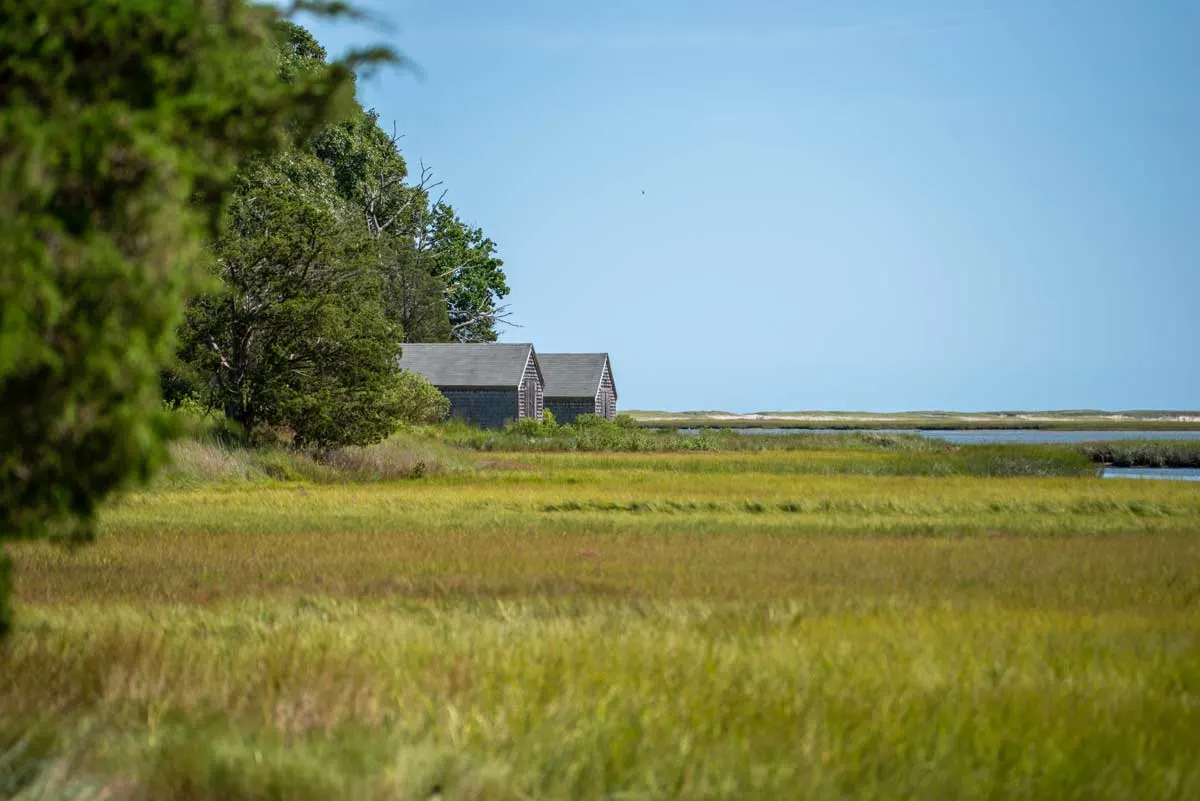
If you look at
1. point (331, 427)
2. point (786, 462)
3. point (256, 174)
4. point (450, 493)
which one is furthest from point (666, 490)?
point (256, 174)

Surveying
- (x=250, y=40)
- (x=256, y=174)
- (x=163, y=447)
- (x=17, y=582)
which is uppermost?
(x=256, y=174)

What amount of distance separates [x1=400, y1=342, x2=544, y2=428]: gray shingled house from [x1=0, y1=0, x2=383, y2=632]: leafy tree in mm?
62163

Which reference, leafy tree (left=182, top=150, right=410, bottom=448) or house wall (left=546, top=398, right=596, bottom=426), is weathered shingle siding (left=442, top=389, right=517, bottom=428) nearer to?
house wall (left=546, top=398, right=596, bottom=426)

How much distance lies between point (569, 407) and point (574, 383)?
1624mm

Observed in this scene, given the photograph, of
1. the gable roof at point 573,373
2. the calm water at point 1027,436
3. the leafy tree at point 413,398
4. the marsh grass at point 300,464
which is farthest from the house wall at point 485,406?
the marsh grass at point 300,464

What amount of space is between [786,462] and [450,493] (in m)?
18.2

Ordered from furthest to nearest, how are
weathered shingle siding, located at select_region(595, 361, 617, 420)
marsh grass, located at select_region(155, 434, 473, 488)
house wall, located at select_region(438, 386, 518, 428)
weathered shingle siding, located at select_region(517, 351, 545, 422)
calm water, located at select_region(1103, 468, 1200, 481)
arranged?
1. weathered shingle siding, located at select_region(595, 361, 617, 420)
2. weathered shingle siding, located at select_region(517, 351, 545, 422)
3. house wall, located at select_region(438, 386, 518, 428)
4. calm water, located at select_region(1103, 468, 1200, 481)
5. marsh grass, located at select_region(155, 434, 473, 488)

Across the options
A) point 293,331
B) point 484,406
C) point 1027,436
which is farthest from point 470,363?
point 1027,436

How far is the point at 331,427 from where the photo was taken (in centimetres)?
3534

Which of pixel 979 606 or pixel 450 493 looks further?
pixel 450 493

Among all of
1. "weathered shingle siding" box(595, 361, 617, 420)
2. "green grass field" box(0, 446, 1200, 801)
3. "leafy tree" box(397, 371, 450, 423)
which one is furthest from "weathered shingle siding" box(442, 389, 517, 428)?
"green grass field" box(0, 446, 1200, 801)

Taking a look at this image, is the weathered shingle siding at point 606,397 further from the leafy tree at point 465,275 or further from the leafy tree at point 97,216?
the leafy tree at point 97,216

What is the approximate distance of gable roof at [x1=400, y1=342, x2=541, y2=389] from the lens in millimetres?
69562

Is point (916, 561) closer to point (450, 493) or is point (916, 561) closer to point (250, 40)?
point (250, 40)
